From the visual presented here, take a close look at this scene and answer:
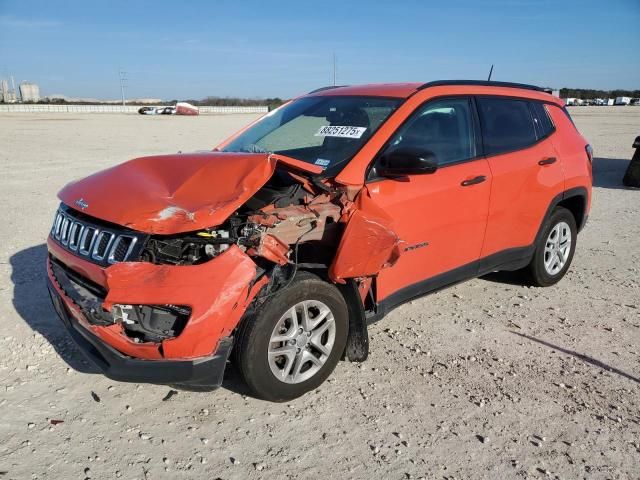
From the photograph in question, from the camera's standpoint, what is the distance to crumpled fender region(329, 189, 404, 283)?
10.5ft

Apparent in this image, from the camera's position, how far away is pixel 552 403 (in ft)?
11.0

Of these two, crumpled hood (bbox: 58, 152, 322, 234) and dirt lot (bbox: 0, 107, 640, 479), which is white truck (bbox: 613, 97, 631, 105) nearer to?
dirt lot (bbox: 0, 107, 640, 479)

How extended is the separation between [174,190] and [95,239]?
519mm

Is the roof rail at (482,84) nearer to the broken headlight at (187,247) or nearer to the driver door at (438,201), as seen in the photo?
the driver door at (438,201)

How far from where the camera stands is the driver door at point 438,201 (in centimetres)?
366

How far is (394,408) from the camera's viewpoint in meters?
3.28

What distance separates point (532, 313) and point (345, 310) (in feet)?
7.08

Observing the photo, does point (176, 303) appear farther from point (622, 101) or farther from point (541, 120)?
point (622, 101)

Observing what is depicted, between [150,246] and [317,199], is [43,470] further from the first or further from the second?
[317,199]

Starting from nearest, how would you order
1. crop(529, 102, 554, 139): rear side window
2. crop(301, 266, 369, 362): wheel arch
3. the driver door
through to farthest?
crop(301, 266, 369, 362): wheel arch
the driver door
crop(529, 102, 554, 139): rear side window

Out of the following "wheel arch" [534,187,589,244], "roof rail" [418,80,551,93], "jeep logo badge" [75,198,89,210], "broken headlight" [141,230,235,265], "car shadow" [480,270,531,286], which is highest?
"roof rail" [418,80,551,93]

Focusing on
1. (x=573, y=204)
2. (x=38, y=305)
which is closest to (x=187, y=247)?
(x=38, y=305)

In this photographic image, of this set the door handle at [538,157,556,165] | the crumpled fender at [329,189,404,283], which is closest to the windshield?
the crumpled fender at [329,189,404,283]

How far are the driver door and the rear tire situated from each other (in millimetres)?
1022
